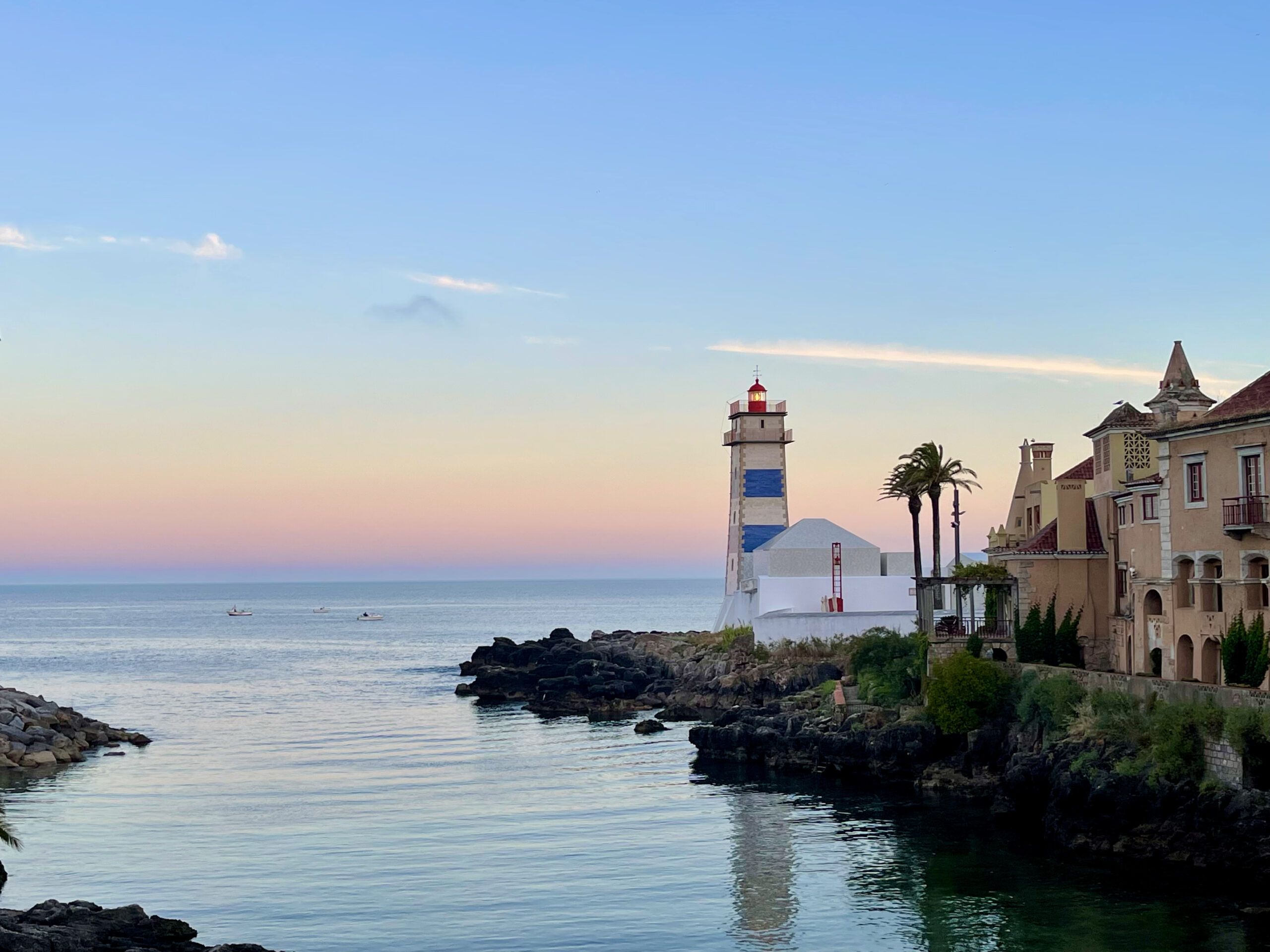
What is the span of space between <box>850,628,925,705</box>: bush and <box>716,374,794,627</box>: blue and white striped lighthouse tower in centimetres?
2421

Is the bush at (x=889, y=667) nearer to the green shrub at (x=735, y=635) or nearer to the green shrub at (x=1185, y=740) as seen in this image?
the green shrub at (x=1185, y=740)

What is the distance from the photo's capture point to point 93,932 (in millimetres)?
27844

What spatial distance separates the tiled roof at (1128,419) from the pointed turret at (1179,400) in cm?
126

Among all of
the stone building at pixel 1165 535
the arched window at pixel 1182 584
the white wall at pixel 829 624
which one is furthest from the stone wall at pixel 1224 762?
the white wall at pixel 829 624

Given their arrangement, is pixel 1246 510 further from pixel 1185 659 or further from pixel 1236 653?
pixel 1185 659

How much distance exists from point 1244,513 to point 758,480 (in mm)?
47447

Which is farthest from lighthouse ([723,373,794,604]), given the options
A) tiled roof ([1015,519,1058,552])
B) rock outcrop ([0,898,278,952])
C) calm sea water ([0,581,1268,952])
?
rock outcrop ([0,898,278,952])

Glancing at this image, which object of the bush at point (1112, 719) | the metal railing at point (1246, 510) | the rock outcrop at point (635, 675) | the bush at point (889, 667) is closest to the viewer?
the metal railing at point (1246, 510)

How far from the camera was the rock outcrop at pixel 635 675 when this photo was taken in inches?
2854

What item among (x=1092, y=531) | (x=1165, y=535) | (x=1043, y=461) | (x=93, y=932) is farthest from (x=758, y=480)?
(x=93, y=932)

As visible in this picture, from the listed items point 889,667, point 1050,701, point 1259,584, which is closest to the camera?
point 1259,584

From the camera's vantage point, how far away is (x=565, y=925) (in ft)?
106

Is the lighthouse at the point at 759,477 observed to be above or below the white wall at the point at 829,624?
above

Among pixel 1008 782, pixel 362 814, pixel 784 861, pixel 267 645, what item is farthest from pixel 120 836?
pixel 267 645
